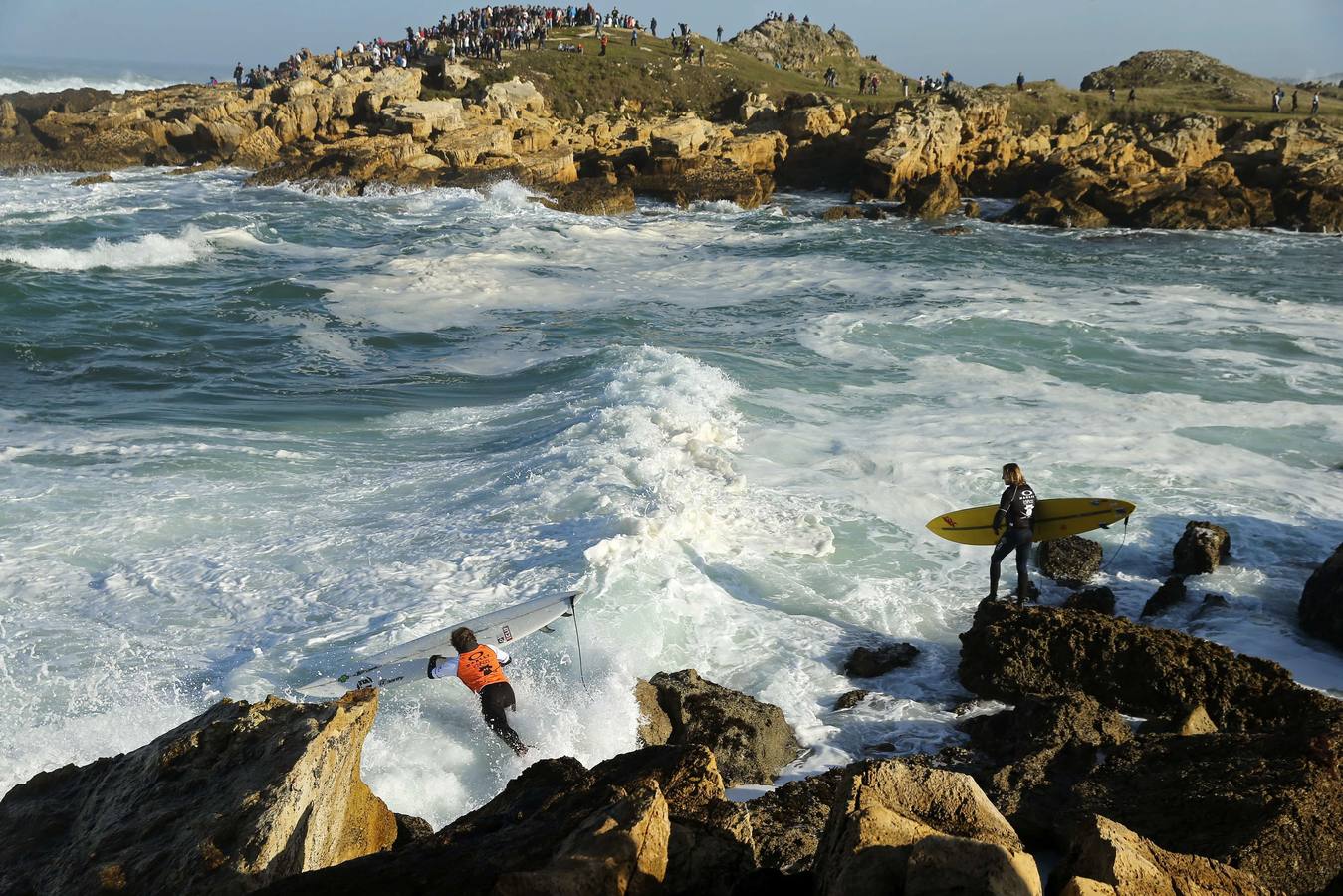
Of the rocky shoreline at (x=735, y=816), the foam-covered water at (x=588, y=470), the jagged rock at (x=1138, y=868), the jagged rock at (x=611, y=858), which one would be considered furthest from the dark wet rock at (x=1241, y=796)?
the jagged rock at (x=611, y=858)

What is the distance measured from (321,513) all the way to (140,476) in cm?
270

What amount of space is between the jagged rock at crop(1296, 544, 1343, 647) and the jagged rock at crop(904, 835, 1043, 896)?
7068 millimetres

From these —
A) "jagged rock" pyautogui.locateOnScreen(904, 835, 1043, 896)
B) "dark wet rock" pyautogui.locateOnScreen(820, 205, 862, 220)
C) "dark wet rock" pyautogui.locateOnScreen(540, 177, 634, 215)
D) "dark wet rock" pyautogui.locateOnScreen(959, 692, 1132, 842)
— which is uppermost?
"dark wet rock" pyautogui.locateOnScreen(540, 177, 634, 215)

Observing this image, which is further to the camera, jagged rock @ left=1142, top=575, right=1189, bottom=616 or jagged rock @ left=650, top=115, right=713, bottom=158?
jagged rock @ left=650, top=115, right=713, bottom=158

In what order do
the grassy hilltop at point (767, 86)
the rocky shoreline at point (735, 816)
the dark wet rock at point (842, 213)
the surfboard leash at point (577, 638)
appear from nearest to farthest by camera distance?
the rocky shoreline at point (735, 816)
the surfboard leash at point (577, 638)
the dark wet rock at point (842, 213)
the grassy hilltop at point (767, 86)

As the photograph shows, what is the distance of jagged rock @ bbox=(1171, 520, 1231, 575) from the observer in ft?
33.2

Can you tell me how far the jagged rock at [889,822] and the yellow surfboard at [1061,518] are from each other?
6570mm

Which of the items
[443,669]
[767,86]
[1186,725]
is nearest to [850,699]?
[1186,725]

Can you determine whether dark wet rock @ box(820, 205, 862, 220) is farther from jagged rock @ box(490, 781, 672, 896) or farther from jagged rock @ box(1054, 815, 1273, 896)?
jagged rock @ box(490, 781, 672, 896)

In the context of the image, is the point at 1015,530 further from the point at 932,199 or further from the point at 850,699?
the point at 932,199

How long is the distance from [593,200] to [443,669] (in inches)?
1251

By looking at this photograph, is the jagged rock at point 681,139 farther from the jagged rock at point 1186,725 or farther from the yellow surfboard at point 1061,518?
→ the jagged rock at point 1186,725

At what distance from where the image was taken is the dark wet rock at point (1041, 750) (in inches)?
209

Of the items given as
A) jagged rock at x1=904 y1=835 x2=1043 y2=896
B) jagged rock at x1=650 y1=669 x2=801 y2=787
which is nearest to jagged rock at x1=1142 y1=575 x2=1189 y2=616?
jagged rock at x1=650 y1=669 x2=801 y2=787
